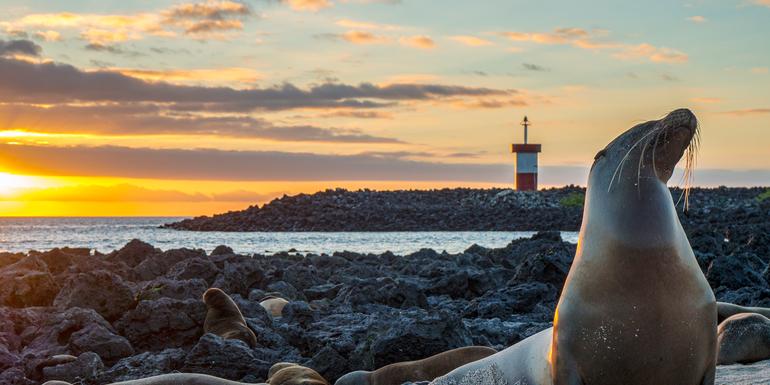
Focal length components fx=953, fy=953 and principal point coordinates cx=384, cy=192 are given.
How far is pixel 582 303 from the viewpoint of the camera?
606cm

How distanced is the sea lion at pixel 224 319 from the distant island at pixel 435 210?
66391 millimetres

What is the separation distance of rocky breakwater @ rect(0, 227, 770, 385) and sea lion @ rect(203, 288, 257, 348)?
201mm

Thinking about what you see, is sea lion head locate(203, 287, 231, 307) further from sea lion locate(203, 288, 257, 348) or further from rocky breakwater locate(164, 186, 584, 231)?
rocky breakwater locate(164, 186, 584, 231)

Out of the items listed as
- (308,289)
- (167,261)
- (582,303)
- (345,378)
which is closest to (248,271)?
(308,289)

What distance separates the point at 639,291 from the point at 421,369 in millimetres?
3649

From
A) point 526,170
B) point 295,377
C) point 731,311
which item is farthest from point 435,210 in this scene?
point 295,377

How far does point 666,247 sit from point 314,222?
272 ft

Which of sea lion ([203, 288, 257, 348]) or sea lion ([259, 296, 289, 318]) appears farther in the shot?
sea lion ([259, 296, 289, 318])

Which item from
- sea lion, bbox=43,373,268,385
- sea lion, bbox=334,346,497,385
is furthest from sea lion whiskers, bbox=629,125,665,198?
sea lion, bbox=43,373,268,385

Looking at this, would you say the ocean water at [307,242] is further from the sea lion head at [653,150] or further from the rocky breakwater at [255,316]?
the sea lion head at [653,150]

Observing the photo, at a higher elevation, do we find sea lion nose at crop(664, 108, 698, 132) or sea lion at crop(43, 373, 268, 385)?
sea lion nose at crop(664, 108, 698, 132)

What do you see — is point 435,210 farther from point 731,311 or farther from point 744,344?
point 744,344

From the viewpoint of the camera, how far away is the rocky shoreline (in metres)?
10.7

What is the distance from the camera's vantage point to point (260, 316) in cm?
1388
